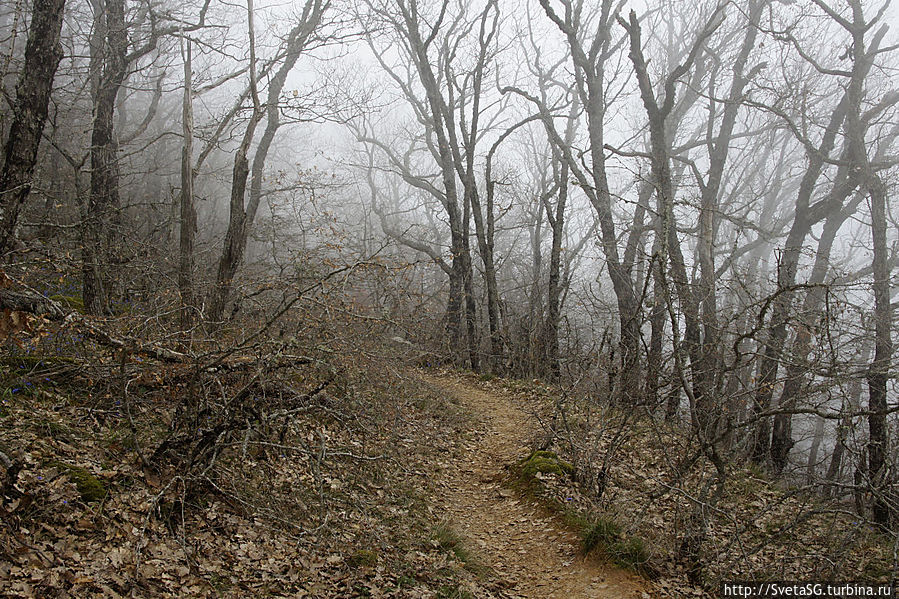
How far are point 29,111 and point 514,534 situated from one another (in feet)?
21.3

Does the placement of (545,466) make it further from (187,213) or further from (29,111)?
(29,111)

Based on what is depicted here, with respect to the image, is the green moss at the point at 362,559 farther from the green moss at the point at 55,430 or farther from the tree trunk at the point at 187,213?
the tree trunk at the point at 187,213

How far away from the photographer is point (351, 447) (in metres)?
5.99

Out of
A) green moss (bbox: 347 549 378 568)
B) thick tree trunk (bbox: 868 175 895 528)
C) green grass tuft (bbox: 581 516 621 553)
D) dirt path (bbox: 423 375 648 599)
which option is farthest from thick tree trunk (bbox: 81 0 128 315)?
thick tree trunk (bbox: 868 175 895 528)

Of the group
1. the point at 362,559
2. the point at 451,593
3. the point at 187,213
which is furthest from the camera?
the point at 187,213

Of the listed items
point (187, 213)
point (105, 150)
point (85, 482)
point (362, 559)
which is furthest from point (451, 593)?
point (105, 150)

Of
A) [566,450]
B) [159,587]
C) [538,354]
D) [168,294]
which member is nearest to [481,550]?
[566,450]

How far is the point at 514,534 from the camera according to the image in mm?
5582

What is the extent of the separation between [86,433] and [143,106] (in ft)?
87.7

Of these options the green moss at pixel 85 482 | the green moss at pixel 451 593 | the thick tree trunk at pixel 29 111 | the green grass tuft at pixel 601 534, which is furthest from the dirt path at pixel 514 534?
the thick tree trunk at pixel 29 111

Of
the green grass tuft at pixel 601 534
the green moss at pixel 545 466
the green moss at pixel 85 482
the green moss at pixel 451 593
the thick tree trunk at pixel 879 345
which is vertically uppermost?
the thick tree trunk at pixel 879 345

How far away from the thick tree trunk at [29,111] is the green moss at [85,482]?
2332 millimetres

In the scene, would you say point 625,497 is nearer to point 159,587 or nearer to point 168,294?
point 159,587

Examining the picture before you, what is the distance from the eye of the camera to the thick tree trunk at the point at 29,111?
5.00 m
